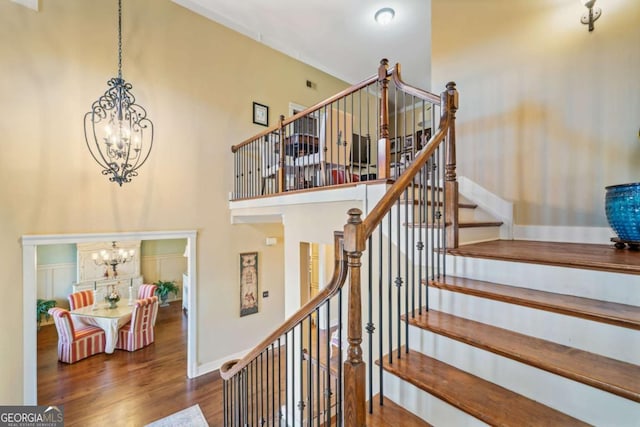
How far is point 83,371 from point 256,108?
17.3 ft

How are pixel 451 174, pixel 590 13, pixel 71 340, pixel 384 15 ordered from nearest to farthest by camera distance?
pixel 451 174 → pixel 590 13 → pixel 384 15 → pixel 71 340

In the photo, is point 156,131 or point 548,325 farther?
point 156,131

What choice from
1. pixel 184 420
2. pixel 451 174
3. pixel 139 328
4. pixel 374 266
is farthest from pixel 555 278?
pixel 139 328

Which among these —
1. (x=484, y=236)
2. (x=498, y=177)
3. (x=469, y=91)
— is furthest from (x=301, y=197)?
(x=469, y=91)

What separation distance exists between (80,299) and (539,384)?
7649mm

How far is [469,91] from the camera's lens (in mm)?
3291

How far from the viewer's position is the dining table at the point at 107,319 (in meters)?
5.05

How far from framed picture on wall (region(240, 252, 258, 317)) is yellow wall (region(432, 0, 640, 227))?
369cm

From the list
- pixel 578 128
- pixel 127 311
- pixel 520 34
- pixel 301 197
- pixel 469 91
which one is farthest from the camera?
pixel 127 311

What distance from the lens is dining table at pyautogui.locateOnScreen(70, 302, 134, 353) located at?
5.05 m

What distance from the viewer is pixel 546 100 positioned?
2.71 m

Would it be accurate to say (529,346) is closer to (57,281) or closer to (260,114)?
(260,114)

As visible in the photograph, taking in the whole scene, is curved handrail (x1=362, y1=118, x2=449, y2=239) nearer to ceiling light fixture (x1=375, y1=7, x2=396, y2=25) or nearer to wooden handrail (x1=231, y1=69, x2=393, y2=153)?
wooden handrail (x1=231, y1=69, x2=393, y2=153)

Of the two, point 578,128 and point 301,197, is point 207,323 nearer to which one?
point 301,197
